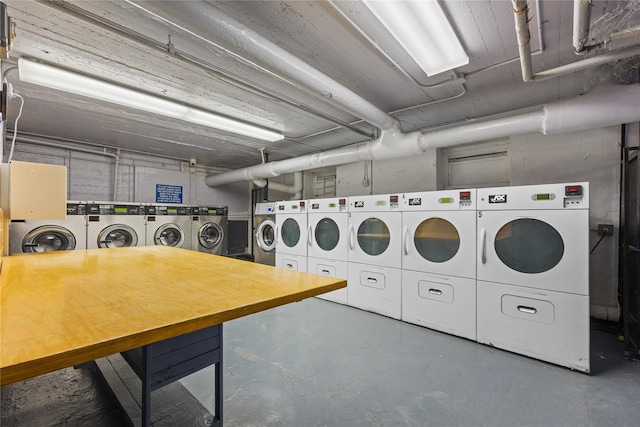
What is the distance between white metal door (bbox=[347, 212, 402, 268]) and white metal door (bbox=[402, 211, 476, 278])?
0.40ft

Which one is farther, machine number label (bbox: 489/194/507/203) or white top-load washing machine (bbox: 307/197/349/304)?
white top-load washing machine (bbox: 307/197/349/304)

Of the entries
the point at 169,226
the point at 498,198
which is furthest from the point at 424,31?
the point at 169,226

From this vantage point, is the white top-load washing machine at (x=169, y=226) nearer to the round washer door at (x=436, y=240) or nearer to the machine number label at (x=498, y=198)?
the round washer door at (x=436, y=240)

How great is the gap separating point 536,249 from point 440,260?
85cm

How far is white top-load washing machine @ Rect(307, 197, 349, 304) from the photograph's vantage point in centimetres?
392

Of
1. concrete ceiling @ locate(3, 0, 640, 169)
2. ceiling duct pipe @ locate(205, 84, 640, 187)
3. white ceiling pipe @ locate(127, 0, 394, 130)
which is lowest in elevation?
ceiling duct pipe @ locate(205, 84, 640, 187)

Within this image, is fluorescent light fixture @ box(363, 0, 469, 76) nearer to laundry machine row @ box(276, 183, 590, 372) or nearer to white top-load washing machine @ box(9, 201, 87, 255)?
laundry machine row @ box(276, 183, 590, 372)

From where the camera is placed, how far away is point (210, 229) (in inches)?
237

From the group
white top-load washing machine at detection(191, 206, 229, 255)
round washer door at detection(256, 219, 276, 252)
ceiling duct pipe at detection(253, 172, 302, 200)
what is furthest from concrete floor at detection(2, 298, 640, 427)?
ceiling duct pipe at detection(253, 172, 302, 200)

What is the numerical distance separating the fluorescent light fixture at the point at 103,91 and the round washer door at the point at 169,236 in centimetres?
275

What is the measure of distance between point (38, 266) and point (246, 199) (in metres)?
6.11

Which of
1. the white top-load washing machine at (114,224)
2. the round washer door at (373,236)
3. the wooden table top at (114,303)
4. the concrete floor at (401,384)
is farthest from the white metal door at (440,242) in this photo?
the white top-load washing machine at (114,224)

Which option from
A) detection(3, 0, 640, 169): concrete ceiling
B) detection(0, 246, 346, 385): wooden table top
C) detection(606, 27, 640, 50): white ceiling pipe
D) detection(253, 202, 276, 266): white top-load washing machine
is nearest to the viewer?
detection(0, 246, 346, 385): wooden table top

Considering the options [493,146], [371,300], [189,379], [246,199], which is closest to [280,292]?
[189,379]
